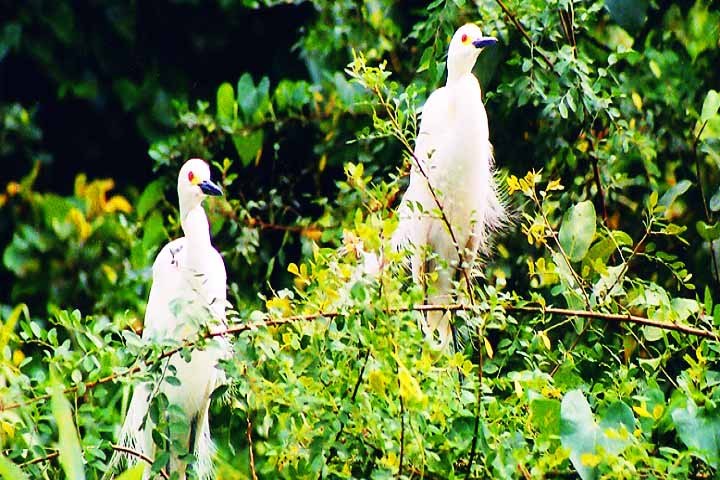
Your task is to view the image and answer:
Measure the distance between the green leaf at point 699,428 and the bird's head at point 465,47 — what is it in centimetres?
78

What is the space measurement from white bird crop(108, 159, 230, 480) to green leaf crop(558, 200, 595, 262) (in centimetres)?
61

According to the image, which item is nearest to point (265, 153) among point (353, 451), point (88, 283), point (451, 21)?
point (88, 283)

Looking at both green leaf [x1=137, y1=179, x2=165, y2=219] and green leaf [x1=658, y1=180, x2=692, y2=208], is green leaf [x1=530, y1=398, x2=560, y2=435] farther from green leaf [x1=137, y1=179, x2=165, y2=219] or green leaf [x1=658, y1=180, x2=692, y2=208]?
green leaf [x1=137, y1=179, x2=165, y2=219]

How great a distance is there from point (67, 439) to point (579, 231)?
36.4 inches

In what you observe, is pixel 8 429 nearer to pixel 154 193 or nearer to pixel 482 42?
pixel 482 42

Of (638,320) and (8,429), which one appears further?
(8,429)

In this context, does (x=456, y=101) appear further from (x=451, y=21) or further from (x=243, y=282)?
(x=243, y=282)

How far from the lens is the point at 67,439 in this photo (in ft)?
5.57

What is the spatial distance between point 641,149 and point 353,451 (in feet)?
4.39

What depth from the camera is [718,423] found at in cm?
181

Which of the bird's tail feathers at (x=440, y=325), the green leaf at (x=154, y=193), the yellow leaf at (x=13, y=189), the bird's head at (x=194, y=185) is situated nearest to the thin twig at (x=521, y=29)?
the bird's tail feathers at (x=440, y=325)

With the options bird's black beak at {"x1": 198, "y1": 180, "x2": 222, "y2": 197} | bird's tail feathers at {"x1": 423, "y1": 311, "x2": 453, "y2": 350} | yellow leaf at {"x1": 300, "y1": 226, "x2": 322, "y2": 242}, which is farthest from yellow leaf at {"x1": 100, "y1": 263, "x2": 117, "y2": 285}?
bird's black beak at {"x1": 198, "y1": 180, "x2": 222, "y2": 197}

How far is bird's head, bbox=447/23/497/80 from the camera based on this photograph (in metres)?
2.28

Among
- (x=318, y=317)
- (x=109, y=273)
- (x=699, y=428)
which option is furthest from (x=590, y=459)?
(x=109, y=273)
